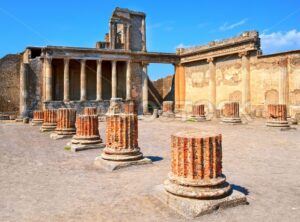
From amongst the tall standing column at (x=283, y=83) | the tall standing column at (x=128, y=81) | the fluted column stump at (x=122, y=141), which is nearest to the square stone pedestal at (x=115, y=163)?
the fluted column stump at (x=122, y=141)

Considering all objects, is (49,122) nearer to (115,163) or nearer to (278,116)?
(115,163)

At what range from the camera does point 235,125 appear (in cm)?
1592

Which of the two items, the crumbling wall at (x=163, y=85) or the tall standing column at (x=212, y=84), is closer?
→ the tall standing column at (x=212, y=84)

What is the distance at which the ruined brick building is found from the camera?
71.6 ft

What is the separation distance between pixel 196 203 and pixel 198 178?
1.30 feet

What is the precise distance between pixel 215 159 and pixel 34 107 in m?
23.2

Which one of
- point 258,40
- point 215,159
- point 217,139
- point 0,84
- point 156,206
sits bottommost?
point 156,206

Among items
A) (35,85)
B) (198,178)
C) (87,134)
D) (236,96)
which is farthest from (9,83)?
(198,178)

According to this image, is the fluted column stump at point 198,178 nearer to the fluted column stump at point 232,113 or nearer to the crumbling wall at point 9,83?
the fluted column stump at point 232,113

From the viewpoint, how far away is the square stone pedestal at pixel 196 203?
157 inches

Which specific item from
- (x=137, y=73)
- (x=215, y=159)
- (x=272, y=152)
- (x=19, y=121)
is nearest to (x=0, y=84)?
(x=19, y=121)

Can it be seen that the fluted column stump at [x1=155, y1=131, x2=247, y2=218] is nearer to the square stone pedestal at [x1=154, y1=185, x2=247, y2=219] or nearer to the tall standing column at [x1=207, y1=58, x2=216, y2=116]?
the square stone pedestal at [x1=154, y1=185, x2=247, y2=219]

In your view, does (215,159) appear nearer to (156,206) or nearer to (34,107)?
(156,206)

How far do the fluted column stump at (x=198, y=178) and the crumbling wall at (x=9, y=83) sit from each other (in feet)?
95.0
